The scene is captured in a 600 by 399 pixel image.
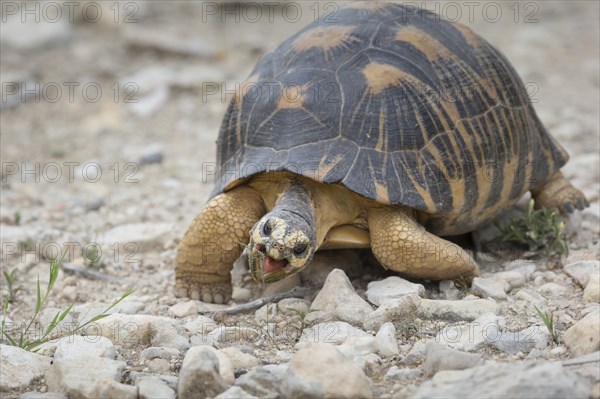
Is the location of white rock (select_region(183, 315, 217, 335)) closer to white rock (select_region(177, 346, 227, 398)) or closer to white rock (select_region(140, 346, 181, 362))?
white rock (select_region(140, 346, 181, 362))

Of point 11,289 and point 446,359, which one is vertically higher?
point 446,359

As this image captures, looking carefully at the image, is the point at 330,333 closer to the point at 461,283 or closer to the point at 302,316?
the point at 302,316

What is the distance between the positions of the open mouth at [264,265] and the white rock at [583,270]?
6.25ft

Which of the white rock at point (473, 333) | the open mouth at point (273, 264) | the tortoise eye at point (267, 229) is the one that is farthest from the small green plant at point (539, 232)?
the tortoise eye at point (267, 229)

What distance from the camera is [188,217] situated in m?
7.32

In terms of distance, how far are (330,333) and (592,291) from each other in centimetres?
164

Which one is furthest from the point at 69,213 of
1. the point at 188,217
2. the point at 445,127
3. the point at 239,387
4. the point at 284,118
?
the point at 239,387

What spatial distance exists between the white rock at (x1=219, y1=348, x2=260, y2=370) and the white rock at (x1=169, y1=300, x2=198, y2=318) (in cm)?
111

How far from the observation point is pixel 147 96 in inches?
444

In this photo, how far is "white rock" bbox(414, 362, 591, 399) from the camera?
328cm

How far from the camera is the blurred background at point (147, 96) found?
7609mm

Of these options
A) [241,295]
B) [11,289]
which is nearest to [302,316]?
[241,295]

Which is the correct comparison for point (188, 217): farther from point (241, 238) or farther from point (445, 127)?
point (445, 127)

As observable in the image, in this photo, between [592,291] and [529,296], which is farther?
[529,296]
